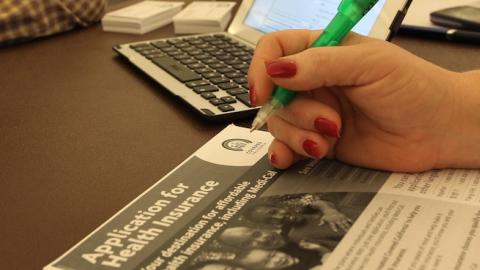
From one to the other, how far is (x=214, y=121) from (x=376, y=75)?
0.71 ft

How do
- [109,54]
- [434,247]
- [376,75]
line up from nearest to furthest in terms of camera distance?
[434,247] → [376,75] → [109,54]

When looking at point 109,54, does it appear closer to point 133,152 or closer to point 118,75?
point 118,75

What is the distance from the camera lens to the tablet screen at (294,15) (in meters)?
0.81

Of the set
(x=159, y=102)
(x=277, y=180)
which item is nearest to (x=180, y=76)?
(x=159, y=102)

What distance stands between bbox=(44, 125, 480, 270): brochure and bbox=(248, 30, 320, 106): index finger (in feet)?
0.24

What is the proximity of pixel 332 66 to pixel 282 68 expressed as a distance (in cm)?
4

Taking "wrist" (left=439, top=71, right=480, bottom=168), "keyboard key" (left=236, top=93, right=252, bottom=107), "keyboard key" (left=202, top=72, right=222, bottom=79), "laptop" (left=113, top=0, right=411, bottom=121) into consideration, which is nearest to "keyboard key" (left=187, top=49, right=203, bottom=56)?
"laptop" (left=113, top=0, right=411, bottom=121)

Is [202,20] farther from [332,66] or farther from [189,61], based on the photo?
[332,66]

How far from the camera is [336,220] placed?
447 mm

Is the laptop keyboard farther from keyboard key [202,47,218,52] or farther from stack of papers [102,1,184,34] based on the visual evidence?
stack of papers [102,1,184,34]

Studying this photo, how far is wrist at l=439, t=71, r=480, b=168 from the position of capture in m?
0.53

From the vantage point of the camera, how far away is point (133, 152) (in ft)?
2.00

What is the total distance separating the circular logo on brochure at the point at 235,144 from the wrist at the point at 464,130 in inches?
7.5

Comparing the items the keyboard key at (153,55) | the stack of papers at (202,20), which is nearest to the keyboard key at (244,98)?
the keyboard key at (153,55)
